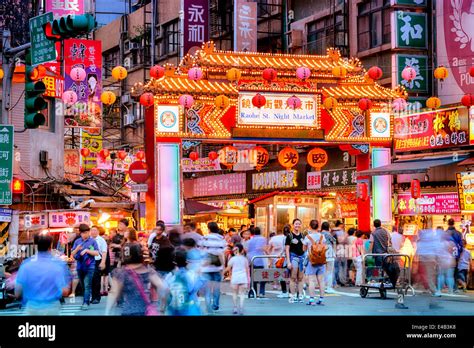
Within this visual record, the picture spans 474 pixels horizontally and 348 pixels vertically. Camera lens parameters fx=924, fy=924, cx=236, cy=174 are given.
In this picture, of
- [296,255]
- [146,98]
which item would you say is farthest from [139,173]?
[296,255]

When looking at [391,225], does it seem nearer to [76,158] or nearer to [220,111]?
[220,111]

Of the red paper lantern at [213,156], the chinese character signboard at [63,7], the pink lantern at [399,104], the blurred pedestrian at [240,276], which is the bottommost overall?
the blurred pedestrian at [240,276]

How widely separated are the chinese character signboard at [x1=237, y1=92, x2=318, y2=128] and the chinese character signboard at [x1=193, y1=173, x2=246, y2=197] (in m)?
13.9

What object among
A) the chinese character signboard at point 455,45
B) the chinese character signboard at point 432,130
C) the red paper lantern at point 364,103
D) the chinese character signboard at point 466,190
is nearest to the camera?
the chinese character signboard at point 466,190

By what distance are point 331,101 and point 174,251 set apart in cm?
2091

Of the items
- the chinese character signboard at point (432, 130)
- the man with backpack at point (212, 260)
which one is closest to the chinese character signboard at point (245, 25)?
the chinese character signboard at point (432, 130)

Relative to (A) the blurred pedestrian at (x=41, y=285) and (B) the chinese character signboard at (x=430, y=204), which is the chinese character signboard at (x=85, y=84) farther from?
(A) the blurred pedestrian at (x=41, y=285)

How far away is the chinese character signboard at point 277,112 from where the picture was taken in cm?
3225

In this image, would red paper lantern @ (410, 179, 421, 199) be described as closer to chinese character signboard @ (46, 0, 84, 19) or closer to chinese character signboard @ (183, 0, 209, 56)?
chinese character signboard @ (46, 0, 84, 19)

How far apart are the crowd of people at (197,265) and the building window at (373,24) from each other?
39.3 ft

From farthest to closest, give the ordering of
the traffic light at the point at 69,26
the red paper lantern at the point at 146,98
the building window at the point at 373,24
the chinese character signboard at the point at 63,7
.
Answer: the building window at the point at 373,24
the chinese character signboard at the point at 63,7
the red paper lantern at the point at 146,98
the traffic light at the point at 69,26

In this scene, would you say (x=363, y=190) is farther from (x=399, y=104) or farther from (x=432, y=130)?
(x=399, y=104)

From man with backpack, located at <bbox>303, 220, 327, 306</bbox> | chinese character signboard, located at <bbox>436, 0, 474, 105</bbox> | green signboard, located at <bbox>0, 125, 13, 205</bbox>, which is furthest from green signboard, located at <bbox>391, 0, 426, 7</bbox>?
green signboard, located at <bbox>0, 125, 13, 205</bbox>

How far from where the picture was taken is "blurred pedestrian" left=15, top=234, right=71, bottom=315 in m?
10.6
